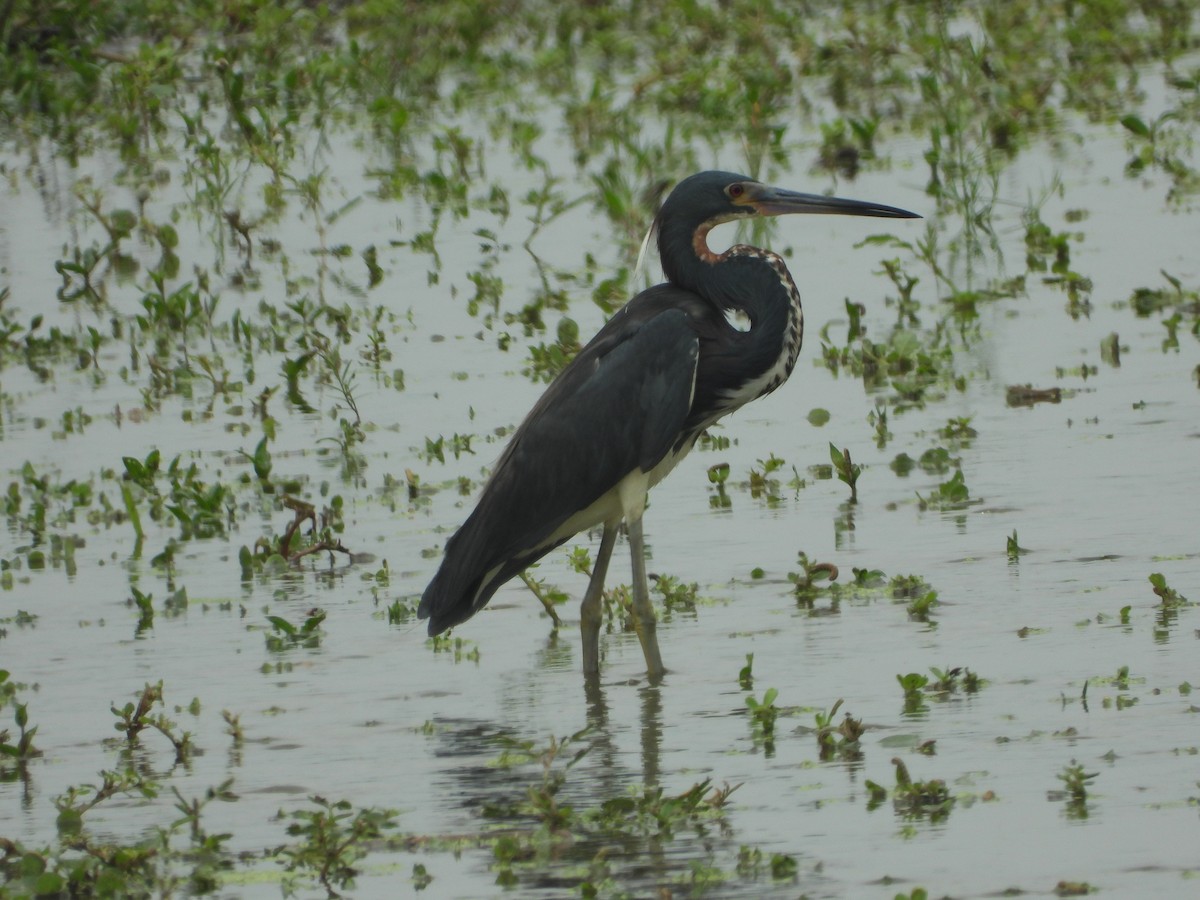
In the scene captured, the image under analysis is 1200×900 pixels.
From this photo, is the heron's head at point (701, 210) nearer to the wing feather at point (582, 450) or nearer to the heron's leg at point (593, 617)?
the wing feather at point (582, 450)

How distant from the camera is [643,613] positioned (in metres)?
6.06

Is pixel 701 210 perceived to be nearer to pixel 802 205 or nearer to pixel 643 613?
pixel 802 205

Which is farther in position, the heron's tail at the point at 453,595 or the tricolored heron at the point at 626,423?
the tricolored heron at the point at 626,423

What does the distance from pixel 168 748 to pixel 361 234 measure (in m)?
6.63

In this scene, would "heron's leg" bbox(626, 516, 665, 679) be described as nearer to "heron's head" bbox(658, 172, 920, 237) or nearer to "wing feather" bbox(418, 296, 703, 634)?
"wing feather" bbox(418, 296, 703, 634)

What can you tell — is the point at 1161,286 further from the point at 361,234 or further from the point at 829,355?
the point at 361,234

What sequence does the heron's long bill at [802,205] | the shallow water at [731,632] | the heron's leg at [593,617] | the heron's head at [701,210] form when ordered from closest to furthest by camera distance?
the shallow water at [731,632] → the heron's leg at [593,617] → the heron's head at [701,210] → the heron's long bill at [802,205]

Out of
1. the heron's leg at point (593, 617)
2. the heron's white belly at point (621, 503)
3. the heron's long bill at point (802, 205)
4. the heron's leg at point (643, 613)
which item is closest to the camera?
the heron's leg at point (643, 613)

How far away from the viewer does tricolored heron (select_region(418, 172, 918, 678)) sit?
20.0ft

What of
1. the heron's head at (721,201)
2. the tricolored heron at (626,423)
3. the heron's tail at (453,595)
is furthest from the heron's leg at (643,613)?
the heron's head at (721,201)

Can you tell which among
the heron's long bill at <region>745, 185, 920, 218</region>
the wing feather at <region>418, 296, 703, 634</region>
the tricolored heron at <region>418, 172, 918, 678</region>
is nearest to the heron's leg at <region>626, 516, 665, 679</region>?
the tricolored heron at <region>418, 172, 918, 678</region>

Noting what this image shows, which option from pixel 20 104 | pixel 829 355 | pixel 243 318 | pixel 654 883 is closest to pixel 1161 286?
pixel 829 355

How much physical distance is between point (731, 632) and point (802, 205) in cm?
148

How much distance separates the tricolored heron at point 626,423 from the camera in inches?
240
